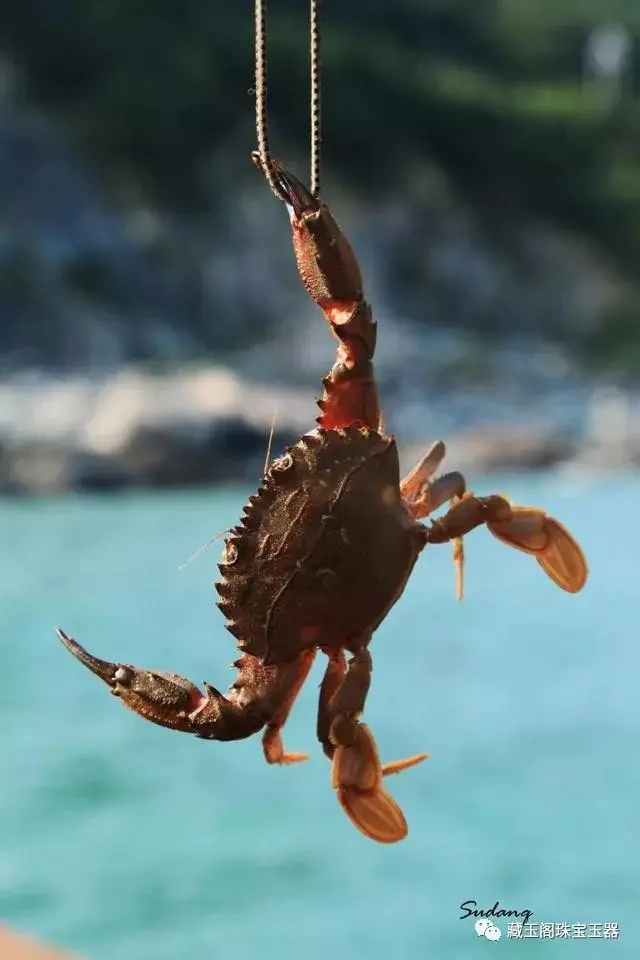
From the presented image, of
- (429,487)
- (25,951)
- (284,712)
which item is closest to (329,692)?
(284,712)

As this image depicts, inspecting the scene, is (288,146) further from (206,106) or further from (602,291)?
(602,291)

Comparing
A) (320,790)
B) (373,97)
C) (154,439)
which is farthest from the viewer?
(373,97)

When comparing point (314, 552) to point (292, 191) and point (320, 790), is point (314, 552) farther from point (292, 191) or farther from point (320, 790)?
point (320, 790)

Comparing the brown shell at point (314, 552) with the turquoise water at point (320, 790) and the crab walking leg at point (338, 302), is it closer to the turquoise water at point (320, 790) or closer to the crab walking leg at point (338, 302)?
the crab walking leg at point (338, 302)

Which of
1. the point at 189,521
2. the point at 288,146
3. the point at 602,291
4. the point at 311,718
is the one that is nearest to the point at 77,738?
the point at 311,718

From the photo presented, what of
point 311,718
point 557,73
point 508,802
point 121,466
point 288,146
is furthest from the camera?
point 557,73

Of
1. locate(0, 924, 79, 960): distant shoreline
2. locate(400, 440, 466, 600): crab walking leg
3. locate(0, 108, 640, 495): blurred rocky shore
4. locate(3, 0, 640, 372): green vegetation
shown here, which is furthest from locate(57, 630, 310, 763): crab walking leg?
locate(3, 0, 640, 372): green vegetation

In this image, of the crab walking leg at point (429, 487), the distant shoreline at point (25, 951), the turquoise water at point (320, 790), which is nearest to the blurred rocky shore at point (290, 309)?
the turquoise water at point (320, 790)
